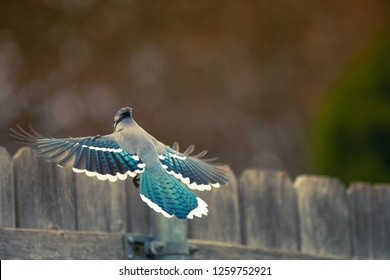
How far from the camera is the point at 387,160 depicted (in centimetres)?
800

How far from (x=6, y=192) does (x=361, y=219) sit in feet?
6.19

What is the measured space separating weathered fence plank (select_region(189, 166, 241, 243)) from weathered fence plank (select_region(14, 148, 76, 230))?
0.61 m

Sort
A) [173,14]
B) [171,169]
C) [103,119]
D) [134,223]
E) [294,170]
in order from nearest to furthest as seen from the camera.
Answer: [171,169] → [134,223] → [103,119] → [294,170] → [173,14]

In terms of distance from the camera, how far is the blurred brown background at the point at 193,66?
34.1ft

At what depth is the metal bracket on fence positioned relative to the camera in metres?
4.66

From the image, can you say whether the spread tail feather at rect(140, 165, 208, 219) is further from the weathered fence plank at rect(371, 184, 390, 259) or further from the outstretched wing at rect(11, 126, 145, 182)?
the weathered fence plank at rect(371, 184, 390, 259)

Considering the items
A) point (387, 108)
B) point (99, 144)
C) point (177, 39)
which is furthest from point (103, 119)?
point (99, 144)

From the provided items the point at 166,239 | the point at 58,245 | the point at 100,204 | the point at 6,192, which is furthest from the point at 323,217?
the point at 6,192

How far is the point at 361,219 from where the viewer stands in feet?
18.5

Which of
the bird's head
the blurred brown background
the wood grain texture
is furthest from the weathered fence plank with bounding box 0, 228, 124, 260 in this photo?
the blurred brown background

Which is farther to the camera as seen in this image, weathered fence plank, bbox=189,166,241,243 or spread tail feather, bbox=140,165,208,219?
weathered fence plank, bbox=189,166,241,243

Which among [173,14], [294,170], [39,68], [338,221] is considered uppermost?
[173,14]

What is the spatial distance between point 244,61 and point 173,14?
0.75 metres

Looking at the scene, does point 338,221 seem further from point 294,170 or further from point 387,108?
→ point 294,170
